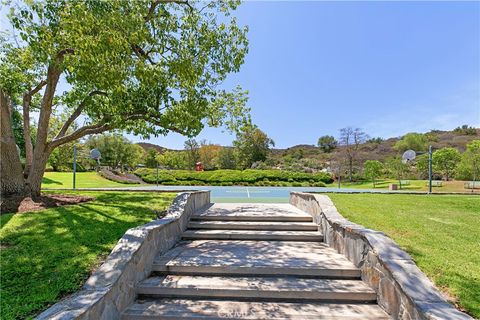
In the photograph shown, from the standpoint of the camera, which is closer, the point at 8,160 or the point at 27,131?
the point at 8,160

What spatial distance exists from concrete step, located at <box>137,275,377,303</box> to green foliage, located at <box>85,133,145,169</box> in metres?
31.6

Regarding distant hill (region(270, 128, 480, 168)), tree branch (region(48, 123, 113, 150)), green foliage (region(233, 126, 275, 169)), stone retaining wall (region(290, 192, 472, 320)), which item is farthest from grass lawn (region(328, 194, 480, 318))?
distant hill (region(270, 128, 480, 168))

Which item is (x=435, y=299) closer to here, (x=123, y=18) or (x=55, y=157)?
(x=123, y=18)

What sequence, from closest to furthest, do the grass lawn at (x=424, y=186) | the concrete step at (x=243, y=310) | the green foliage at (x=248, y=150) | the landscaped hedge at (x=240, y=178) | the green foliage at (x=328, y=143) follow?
1. the concrete step at (x=243, y=310)
2. the grass lawn at (x=424, y=186)
3. the landscaped hedge at (x=240, y=178)
4. the green foliage at (x=248, y=150)
5. the green foliage at (x=328, y=143)

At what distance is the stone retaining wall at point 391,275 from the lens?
2274mm

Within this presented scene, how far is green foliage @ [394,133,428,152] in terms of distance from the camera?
135ft

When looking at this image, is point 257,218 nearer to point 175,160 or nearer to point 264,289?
point 264,289

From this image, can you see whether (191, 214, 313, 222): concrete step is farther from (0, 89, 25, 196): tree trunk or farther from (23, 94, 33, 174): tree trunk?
(23, 94, 33, 174): tree trunk

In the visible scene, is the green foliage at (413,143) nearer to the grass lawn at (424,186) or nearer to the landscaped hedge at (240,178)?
the grass lawn at (424,186)

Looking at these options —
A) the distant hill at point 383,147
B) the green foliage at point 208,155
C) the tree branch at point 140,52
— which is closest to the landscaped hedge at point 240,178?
the green foliage at point 208,155

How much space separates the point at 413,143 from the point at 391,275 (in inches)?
1830

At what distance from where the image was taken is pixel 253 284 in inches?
125

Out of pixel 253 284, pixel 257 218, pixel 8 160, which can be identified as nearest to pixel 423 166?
pixel 257 218

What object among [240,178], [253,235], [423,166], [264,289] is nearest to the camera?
[264,289]
